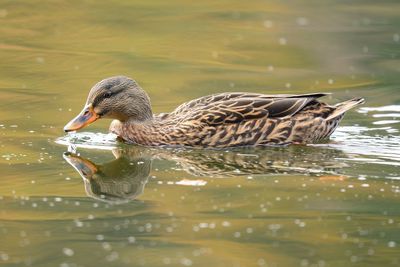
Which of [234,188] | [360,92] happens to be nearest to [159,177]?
[234,188]

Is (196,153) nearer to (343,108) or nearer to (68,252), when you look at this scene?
(343,108)

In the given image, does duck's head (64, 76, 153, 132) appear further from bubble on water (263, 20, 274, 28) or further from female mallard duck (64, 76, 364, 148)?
bubble on water (263, 20, 274, 28)

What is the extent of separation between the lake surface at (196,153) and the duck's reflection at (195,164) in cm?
2

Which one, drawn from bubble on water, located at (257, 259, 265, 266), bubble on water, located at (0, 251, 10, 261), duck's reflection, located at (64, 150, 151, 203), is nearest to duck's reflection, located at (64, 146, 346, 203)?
duck's reflection, located at (64, 150, 151, 203)

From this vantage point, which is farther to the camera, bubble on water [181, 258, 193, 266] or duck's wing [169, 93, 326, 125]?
duck's wing [169, 93, 326, 125]

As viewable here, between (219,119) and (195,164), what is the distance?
1.05 metres

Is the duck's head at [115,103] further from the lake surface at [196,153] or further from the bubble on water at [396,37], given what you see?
the bubble on water at [396,37]

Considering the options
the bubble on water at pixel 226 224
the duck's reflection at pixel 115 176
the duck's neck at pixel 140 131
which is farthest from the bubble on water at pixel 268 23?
the bubble on water at pixel 226 224

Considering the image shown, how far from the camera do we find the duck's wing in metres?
11.6

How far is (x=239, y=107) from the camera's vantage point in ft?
38.3

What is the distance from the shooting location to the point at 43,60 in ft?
51.4

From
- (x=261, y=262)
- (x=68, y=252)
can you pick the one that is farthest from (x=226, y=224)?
(x=68, y=252)

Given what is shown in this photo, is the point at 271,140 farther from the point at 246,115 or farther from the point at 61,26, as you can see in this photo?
the point at 61,26

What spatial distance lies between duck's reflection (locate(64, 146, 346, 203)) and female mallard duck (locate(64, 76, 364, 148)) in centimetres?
18
